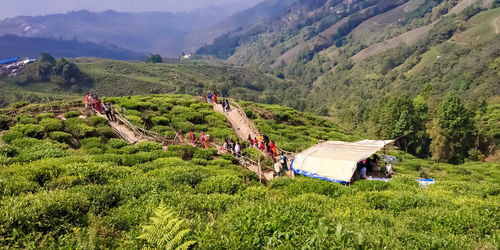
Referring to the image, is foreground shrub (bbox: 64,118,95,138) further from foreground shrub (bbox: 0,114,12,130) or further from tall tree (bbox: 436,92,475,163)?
tall tree (bbox: 436,92,475,163)

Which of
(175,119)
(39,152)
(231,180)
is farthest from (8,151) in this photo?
(175,119)

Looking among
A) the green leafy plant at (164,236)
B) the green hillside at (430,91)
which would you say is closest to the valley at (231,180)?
the green leafy plant at (164,236)

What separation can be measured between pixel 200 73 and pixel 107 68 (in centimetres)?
6052

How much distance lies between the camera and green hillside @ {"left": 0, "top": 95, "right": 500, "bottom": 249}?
5.76 m

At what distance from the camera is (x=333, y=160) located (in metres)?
16.2

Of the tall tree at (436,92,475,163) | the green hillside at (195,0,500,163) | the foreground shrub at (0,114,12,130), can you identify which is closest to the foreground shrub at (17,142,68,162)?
the foreground shrub at (0,114,12,130)

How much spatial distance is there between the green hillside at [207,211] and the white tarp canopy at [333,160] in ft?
7.18

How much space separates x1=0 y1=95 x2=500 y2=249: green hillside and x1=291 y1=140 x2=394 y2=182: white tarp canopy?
7.18ft

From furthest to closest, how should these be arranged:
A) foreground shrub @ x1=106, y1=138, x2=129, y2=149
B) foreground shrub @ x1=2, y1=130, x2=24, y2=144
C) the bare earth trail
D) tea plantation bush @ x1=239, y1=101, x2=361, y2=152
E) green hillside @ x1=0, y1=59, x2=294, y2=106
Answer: green hillside @ x1=0, y1=59, x2=294, y2=106
the bare earth trail
tea plantation bush @ x1=239, y1=101, x2=361, y2=152
foreground shrub @ x1=106, y1=138, x2=129, y2=149
foreground shrub @ x1=2, y1=130, x2=24, y2=144

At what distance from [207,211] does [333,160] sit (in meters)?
10.2

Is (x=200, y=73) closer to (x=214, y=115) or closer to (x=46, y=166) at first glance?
(x=214, y=115)

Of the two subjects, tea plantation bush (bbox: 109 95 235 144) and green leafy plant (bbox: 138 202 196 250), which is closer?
green leafy plant (bbox: 138 202 196 250)

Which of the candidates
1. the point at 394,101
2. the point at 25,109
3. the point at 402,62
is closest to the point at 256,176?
the point at 25,109

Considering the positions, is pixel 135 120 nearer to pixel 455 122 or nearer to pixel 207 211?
pixel 207 211
